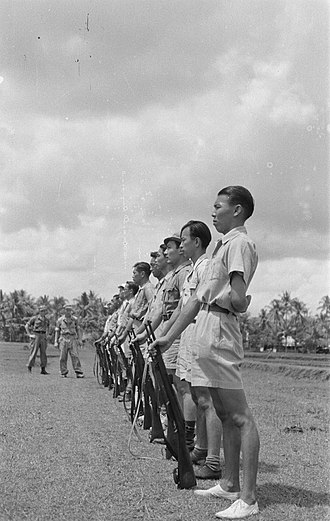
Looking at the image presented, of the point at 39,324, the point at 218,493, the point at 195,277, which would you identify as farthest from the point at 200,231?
the point at 39,324

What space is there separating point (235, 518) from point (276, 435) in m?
3.72

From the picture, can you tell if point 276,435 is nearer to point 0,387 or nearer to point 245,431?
point 245,431

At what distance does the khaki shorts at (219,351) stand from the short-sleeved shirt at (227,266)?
11 centimetres

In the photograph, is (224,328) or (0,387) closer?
(224,328)

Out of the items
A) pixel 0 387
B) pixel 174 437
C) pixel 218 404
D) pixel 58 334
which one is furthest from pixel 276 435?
pixel 58 334

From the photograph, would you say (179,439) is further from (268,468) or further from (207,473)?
(268,468)

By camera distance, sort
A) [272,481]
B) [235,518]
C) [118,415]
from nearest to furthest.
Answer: [235,518] → [272,481] → [118,415]

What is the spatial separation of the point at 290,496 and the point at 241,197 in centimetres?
200

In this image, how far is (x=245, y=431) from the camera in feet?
14.0

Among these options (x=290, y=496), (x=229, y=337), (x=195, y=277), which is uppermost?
(x=195, y=277)

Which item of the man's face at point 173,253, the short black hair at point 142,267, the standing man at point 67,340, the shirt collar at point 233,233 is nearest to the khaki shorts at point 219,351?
the shirt collar at point 233,233

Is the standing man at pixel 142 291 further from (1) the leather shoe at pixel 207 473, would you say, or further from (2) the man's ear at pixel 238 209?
(2) the man's ear at pixel 238 209

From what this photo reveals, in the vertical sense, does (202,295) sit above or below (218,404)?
above

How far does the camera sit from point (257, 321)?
11825cm
